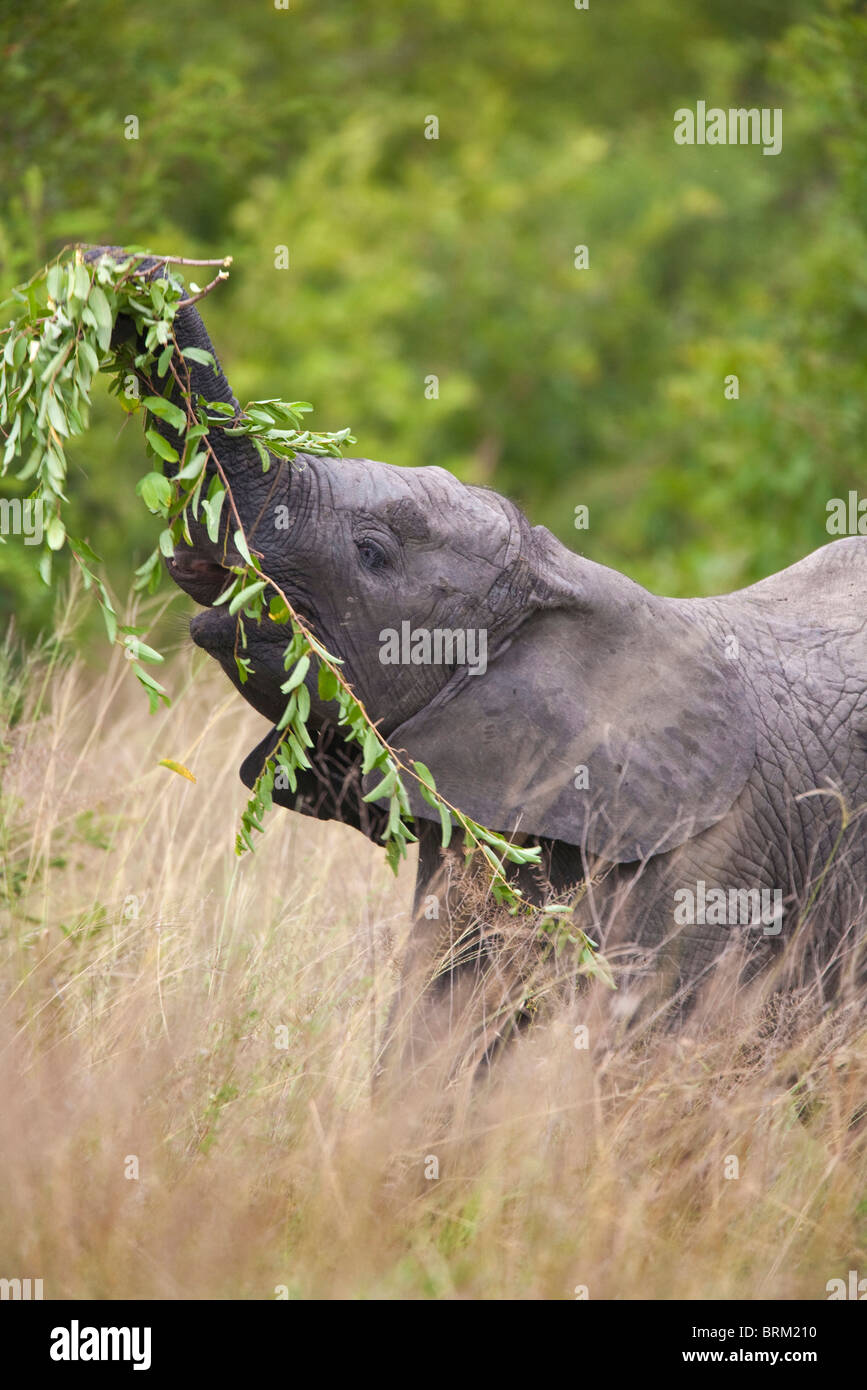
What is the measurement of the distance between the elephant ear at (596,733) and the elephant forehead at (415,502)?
25 centimetres

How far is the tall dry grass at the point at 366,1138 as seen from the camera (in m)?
3.34

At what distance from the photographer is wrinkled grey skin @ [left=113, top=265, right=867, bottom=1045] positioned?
3611 millimetres

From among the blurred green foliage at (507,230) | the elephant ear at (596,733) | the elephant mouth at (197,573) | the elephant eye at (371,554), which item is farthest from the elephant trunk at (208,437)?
the blurred green foliage at (507,230)

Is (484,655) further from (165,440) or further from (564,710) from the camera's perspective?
(165,440)

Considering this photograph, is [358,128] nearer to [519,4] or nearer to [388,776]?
[519,4]

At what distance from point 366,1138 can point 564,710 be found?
1.07 m

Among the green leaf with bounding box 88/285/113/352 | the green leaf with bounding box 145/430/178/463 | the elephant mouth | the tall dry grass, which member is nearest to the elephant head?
the elephant mouth

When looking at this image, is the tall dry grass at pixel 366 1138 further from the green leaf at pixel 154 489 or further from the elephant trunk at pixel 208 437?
the green leaf at pixel 154 489

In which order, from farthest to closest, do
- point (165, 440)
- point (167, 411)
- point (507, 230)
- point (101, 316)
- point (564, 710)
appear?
point (507, 230)
point (564, 710)
point (165, 440)
point (167, 411)
point (101, 316)

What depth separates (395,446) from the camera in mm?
Answer: 12305

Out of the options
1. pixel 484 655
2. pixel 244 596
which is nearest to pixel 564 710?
pixel 484 655

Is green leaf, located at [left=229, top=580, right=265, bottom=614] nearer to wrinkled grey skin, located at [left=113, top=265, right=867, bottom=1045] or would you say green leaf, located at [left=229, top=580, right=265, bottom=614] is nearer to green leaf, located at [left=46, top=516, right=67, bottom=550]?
wrinkled grey skin, located at [left=113, top=265, right=867, bottom=1045]

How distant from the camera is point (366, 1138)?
3455 mm

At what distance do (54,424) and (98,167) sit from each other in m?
5.27
